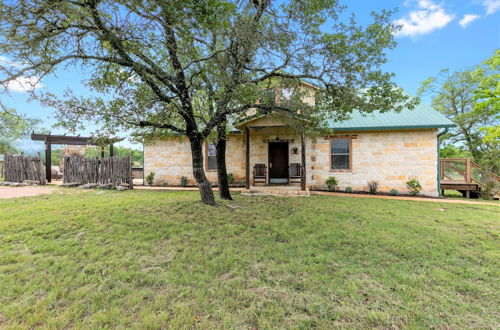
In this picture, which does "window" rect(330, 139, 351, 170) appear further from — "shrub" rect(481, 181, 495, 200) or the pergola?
the pergola

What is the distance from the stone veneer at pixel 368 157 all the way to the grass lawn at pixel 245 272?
468 centimetres

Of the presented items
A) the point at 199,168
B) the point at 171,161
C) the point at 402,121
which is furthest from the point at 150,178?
the point at 402,121

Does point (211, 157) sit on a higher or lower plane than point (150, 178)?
higher

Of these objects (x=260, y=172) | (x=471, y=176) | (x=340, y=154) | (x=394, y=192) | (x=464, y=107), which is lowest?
(x=394, y=192)

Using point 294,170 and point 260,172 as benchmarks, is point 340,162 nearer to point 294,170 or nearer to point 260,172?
point 294,170

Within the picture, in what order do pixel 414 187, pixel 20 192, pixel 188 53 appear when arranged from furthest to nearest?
pixel 414 187 < pixel 20 192 < pixel 188 53

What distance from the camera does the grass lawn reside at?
2.00 m

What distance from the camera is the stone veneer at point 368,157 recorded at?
9.50 meters

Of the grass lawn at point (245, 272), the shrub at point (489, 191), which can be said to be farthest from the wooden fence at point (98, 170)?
the shrub at point (489, 191)

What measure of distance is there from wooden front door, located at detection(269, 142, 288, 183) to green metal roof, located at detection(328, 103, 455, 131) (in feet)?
8.78

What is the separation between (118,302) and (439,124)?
11.6m

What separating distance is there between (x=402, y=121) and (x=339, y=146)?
2.76 metres

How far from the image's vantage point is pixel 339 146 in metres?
10.5

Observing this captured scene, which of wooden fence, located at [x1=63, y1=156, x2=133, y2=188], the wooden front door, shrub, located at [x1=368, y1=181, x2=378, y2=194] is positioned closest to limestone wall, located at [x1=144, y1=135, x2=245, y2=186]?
wooden fence, located at [x1=63, y1=156, x2=133, y2=188]
